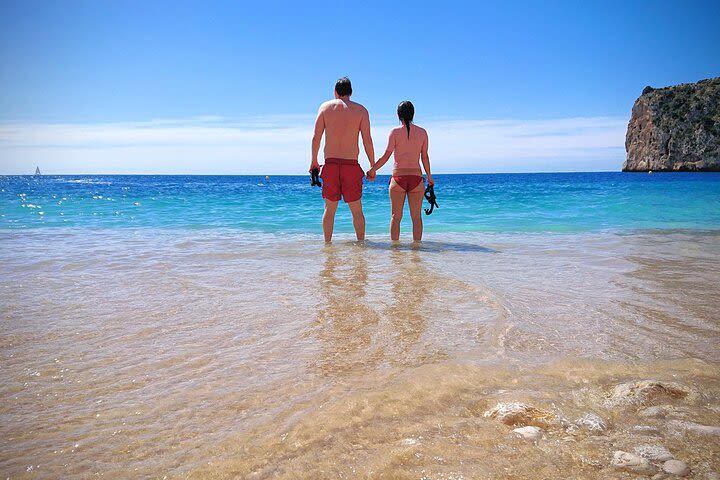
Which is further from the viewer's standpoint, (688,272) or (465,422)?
(688,272)

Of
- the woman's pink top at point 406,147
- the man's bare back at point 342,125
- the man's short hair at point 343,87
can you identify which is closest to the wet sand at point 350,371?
the man's bare back at point 342,125

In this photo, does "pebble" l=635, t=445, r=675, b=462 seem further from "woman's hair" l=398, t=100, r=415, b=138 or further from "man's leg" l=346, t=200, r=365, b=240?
"woman's hair" l=398, t=100, r=415, b=138

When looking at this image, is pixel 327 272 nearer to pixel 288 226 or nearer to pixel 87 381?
pixel 87 381

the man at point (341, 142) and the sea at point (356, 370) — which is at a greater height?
the man at point (341, 142)

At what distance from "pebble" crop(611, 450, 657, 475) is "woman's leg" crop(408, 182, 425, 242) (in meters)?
5.54

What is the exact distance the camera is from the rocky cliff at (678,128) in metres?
66.5

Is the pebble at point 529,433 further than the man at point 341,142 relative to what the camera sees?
No

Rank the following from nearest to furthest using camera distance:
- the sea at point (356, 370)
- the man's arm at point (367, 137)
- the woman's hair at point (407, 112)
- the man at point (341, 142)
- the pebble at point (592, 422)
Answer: the sea at point (356, 370)
the pebble at point (592, 422)
the man at point (341, 142)
the man's arm at point (367, 137)
the woman's hair at point (407, 112)

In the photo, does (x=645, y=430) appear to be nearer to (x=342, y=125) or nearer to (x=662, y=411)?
(x=662, y=411)

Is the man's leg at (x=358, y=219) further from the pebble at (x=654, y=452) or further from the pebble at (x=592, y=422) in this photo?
the pebble at (x=654, y=452)

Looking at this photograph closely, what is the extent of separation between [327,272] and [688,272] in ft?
11.5

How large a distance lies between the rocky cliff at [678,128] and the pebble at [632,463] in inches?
3258

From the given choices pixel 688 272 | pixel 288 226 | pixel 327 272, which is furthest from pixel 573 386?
pixel 288 226

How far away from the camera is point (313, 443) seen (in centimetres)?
156
